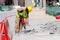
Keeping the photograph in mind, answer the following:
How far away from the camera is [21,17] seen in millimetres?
12875

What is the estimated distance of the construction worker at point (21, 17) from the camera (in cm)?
1260

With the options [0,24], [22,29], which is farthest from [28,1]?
[0,24]

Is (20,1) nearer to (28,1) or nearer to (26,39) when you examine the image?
(28,1)

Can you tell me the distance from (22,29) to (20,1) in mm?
60894

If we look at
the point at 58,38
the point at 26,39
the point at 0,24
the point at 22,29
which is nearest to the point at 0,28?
the point at 0,24

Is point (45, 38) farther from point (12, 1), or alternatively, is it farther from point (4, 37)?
point (12, 1)

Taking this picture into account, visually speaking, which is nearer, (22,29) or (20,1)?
(22,29)

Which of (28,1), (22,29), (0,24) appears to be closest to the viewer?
(0,24)

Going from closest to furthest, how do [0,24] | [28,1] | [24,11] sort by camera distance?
[0,24] < [24,11] < [28,1]

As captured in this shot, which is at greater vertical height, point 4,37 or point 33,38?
point 4,37

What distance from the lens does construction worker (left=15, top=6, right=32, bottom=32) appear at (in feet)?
41.3

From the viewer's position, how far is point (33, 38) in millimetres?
10797

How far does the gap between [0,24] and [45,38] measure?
8.70 feet

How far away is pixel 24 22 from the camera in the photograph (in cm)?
1299
